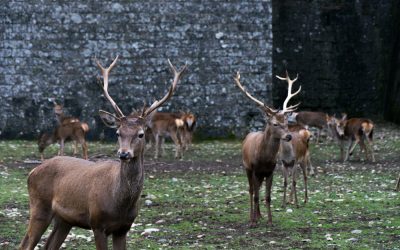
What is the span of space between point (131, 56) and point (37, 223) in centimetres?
→ 1172

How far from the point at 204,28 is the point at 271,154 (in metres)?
9.34

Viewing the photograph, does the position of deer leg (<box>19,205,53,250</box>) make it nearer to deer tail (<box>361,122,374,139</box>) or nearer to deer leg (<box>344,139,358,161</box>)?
deer leg (<box>344,139,358,161</box>)

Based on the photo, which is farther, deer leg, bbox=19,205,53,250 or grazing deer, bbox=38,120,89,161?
grazing deer, bbox=38,120,89,161

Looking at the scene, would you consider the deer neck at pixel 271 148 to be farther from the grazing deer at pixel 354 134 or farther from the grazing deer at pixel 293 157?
the grazing deer at pixel 354 134

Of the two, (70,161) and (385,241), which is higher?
(70,161)

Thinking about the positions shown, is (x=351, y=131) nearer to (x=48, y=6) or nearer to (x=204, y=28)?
(x=204, y=28)

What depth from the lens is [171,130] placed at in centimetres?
1678

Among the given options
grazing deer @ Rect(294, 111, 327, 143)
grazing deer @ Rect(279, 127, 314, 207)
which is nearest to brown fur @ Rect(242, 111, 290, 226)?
grazing deer @ Rect(279, 127, 314, 207)

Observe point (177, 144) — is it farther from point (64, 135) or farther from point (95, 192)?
point (95, 192)

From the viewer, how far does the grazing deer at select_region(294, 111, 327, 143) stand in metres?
18.9

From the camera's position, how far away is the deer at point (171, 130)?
1662cm

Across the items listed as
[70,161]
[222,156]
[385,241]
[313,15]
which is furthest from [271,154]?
[313,15]

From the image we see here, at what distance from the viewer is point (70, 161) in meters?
7.67

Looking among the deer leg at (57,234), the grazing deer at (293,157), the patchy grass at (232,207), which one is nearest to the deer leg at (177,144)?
the patchy grass at (232,207)
